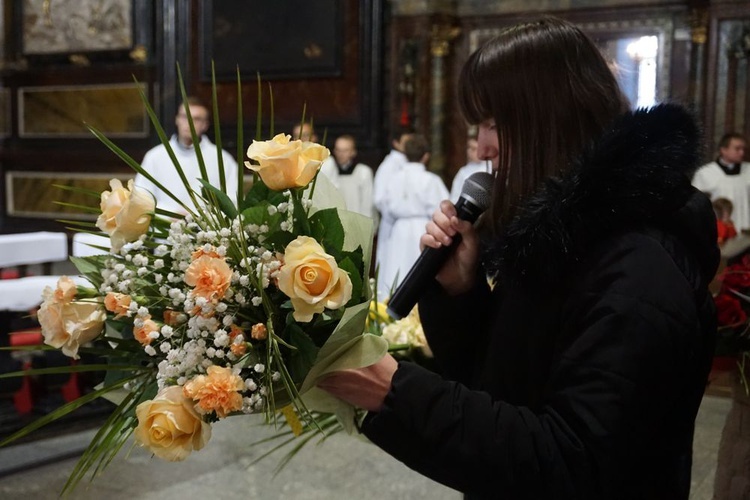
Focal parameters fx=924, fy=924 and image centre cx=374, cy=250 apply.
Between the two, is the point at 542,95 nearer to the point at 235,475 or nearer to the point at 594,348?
the point at 594,348

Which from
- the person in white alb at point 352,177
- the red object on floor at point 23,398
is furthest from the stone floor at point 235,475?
the person in white alb at point 352,177

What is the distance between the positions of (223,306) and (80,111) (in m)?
11.3

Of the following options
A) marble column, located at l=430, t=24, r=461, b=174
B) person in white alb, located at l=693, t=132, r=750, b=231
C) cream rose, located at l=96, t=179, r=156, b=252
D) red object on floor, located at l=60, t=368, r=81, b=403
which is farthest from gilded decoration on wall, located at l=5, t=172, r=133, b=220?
cream rose, located at l=96, t=179, r=156, b=252

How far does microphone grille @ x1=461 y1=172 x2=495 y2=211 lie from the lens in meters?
1.48

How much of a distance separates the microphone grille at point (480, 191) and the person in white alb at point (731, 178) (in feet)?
23.5

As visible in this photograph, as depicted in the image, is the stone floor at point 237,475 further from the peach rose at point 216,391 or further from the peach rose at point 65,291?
the peach rose at point 216,391

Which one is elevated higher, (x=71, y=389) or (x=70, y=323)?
(x=70, y=323)

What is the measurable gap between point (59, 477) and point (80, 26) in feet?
28.5

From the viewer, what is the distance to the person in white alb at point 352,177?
29.3 ft

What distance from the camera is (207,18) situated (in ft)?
36.1

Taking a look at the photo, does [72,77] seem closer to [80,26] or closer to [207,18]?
[80,26]

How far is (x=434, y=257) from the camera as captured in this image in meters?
1.46

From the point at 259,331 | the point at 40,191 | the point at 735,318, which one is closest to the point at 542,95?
the point at 259,331

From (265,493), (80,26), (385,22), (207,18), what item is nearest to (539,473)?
(265,493)
